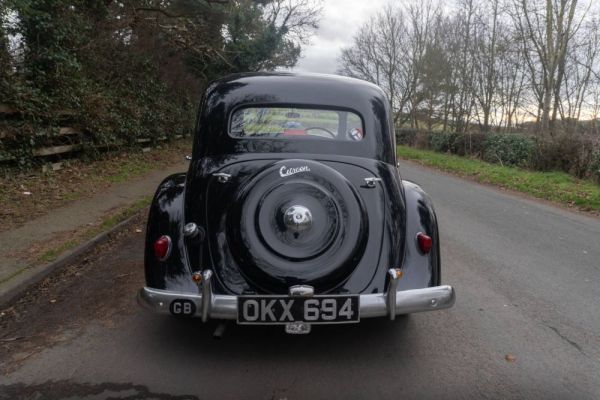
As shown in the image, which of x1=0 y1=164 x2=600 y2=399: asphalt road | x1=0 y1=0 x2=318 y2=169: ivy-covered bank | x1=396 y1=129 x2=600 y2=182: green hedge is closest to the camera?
x1=0 y1=164 x2=600 y2=399: asphalt road

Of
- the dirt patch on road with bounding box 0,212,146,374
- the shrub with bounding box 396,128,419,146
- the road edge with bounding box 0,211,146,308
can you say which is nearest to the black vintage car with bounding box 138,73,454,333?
the dirt patch on road with bounding box 0,212,146,374

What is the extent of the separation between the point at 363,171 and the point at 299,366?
4.75 ft

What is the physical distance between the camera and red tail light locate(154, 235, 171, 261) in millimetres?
3057

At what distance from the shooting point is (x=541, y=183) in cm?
1162

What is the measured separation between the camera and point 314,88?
389 centimetres

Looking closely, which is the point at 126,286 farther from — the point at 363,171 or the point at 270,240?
the point at 363,171

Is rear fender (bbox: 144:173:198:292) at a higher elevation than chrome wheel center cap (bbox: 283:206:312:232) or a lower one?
lower

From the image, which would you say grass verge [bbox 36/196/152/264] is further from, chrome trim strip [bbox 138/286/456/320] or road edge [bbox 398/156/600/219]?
road edge [bbox 398/156/600/219]

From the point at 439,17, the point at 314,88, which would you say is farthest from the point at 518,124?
the point at 314,88

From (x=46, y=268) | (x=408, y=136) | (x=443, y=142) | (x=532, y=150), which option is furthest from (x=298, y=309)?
(x=408, y=136)

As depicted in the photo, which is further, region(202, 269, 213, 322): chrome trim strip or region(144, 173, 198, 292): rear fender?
region(144, 173, 198, 292): rear fender

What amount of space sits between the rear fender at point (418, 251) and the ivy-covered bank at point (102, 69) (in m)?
7.10

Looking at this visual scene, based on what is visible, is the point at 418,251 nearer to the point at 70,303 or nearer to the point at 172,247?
the point at 172,247

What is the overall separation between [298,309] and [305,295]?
0.09 m
